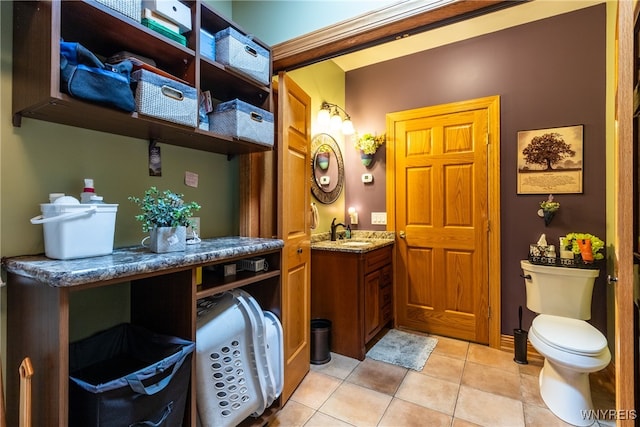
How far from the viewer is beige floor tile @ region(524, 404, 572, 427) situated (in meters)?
1.67

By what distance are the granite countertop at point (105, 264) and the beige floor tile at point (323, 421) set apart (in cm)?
107

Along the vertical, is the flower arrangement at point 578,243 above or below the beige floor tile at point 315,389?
above

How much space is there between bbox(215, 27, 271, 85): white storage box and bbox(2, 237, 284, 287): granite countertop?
923 millimetres

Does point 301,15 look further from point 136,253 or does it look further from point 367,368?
point 367,368

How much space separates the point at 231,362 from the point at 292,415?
2.24ft

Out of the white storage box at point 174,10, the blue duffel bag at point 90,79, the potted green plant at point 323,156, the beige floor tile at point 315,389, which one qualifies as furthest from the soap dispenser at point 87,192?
the potted green plant at point 323,156

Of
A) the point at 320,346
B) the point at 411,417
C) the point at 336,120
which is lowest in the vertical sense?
the point at 411,417

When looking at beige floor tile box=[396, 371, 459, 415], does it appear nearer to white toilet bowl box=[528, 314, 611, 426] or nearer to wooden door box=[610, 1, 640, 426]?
white toilet bowl box=[528, 314, 611, 426]

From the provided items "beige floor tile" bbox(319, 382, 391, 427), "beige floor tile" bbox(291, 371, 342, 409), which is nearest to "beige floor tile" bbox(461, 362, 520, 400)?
"beige floor tile" bbox(319, 382, 391, 427)

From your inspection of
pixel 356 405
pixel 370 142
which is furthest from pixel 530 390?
pixel 370 142

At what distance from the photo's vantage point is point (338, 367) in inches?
89.8

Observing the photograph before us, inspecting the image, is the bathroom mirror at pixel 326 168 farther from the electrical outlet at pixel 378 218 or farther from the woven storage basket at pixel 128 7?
the woven storage basket at pixel 128 7

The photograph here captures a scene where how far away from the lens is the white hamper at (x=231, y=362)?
1.26m

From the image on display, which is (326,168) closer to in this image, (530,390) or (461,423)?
(461,423)
